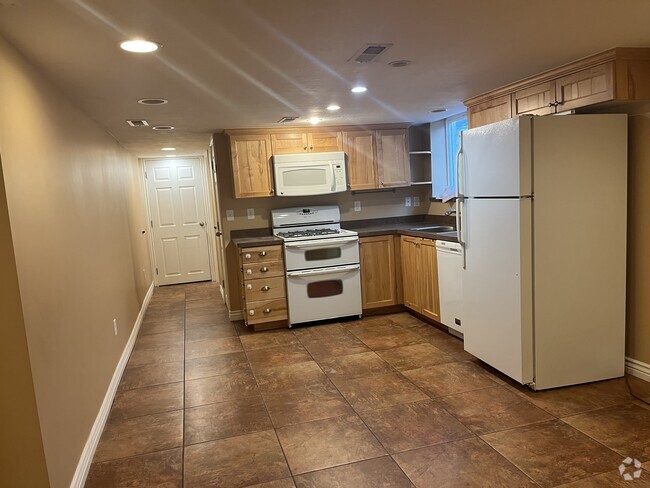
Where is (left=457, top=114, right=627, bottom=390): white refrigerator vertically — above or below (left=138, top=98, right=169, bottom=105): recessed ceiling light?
below

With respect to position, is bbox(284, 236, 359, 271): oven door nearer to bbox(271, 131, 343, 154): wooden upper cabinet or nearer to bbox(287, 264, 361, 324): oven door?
bbox(287, 264, 361, 324): oven door

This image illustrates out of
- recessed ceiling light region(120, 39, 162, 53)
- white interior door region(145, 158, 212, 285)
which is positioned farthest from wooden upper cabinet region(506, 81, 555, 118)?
white interior door region(145, 158, 212, 285)

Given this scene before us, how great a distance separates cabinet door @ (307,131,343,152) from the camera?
5125mm

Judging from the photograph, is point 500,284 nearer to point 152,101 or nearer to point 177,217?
point 152,101

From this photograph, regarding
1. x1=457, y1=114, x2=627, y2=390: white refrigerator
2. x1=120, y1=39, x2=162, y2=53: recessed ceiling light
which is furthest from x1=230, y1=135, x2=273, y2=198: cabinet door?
x1=120, y1=39, x2=162, y2=53: recessed ceiling light

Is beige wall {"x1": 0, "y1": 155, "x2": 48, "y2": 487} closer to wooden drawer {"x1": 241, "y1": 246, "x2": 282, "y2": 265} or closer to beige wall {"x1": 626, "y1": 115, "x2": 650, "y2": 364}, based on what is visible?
wooden drawer {"x1": 241, "y1": 246, "x2": 282, "y2": 265}

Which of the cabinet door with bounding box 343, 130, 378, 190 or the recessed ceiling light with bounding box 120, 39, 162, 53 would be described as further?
the cabinet door with bounding box 343, 130, 378, 190

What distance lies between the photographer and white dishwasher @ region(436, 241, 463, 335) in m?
3.94

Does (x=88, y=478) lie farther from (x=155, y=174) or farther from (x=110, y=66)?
(x=155, y=174)

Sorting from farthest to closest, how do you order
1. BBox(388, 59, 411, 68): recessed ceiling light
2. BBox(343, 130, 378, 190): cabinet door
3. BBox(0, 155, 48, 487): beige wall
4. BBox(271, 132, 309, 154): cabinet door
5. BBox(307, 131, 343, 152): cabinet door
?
BBox(343, 130, 378, 190): cabinet door → BBox(307, 131, 343, 152): cabinet door → BBox(271, 132, 309, 154): cabinet door → BBox(388, 59, 411, 68): recessed ceiling light → BBox(0, 155, 48, 487): beige wall

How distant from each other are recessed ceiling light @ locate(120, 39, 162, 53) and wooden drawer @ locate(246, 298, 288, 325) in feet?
9.64

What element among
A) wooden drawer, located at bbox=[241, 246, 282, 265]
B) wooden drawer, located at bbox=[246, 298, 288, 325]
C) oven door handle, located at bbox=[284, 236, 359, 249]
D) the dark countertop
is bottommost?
wooden drawer, located at bbox=[246, 298, 288, 325]

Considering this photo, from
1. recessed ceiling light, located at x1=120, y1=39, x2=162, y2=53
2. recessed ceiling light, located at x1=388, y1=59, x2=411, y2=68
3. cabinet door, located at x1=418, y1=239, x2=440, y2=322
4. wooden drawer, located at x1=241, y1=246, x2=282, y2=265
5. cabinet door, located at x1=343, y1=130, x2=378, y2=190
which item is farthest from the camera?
cabinet door, located at x1=343, y1=130, x2=378, y2=190

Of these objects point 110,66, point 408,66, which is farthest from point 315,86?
point 110,66
